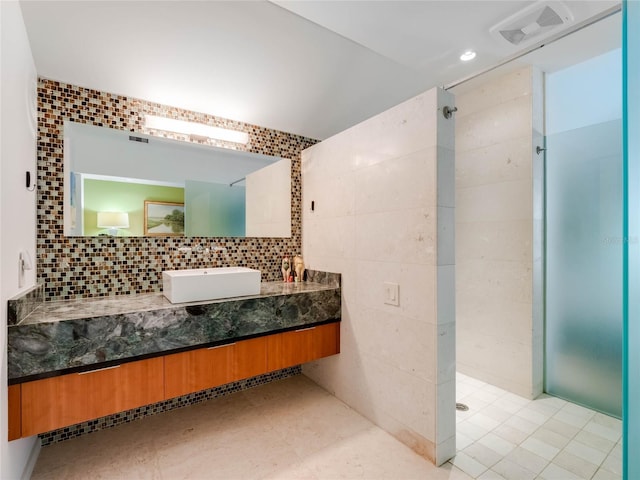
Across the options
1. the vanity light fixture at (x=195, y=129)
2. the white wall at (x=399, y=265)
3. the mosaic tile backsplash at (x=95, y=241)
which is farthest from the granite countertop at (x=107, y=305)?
the vanity light fixture at (x=195, y=129)

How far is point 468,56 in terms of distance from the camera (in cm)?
209

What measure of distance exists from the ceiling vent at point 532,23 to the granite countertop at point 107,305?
79.9 inches

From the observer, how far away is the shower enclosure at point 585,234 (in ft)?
6.75

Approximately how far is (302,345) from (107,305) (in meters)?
1.25

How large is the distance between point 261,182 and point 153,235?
967mm

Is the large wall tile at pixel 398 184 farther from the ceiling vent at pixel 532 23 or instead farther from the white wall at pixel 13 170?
the white wall at pixel 13 170

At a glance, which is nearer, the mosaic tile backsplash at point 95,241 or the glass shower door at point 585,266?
the mosaic tile backsplash at point 95,241

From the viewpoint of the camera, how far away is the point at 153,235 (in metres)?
2.18

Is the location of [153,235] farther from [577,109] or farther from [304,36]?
[577,109]

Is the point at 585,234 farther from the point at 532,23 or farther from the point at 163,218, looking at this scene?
the point at 163,218

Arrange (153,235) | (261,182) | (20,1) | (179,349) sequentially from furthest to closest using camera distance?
1. (261,182)
2. (153,235)
3. (179,349)
4. (20,1)

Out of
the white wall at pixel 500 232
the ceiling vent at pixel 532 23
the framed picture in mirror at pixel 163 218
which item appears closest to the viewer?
the ceiling vent at pixel 532 23

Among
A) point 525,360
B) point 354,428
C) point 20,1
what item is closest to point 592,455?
point 525,360

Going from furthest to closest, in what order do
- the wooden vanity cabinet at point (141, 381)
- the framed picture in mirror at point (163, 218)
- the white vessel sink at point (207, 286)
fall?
1. the framed picture in mirror at point (163, 218)
2. the white vessel sink at point (207, 286)
3. the wooden vanity cabinet at point (141, 381)
